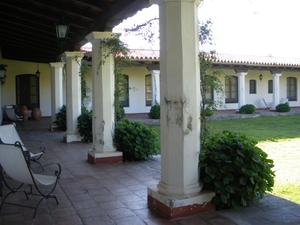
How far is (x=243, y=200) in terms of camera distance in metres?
3.52

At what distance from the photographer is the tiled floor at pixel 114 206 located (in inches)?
130

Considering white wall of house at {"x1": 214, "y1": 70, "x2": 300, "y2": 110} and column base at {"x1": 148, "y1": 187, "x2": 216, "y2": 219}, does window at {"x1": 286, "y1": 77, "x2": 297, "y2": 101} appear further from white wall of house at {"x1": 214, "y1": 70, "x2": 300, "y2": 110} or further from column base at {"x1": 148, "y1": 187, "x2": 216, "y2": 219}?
column base at {"x1": 148, "y1": 187, "x2": 216, "y2": 219}

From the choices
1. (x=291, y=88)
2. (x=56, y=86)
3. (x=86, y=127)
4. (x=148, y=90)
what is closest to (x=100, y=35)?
(x=86, y=127)

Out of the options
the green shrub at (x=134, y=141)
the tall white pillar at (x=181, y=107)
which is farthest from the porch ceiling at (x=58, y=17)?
the green shrub at (x=134, y=141)

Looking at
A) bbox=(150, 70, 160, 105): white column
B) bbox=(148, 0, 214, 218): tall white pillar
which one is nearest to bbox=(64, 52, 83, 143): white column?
bbox=(148, 0, 214, 218): tall white pillar

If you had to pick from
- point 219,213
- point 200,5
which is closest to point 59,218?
point 219,213

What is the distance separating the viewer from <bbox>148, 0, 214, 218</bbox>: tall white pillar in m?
3.40

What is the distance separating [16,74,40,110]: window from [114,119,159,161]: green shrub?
10.3 m

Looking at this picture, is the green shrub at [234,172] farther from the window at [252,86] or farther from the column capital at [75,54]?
the window at [252,86]

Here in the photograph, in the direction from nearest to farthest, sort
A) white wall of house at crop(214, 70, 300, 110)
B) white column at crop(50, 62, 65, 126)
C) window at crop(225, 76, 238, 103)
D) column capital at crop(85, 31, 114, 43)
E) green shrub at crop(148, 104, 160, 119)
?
column capital at crop(85, 31, 114, 43) < white column at crop(50, 62, 65, 126) < green shrub at crop(148, 104, 160, 119) < window at crop(225, 76, 238, 103) < white wall of house at crop(214, 70, 300, 110)

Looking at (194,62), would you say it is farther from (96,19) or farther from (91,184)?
(96,19)

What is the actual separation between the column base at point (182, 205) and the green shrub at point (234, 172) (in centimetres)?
9

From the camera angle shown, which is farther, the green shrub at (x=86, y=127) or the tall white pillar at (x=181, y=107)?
the green shrub at (x=86, y=127)

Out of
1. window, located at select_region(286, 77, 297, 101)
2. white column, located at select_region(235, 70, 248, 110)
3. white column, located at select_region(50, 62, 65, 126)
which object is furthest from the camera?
window, located at select_region(286, 77, 297, 101)
